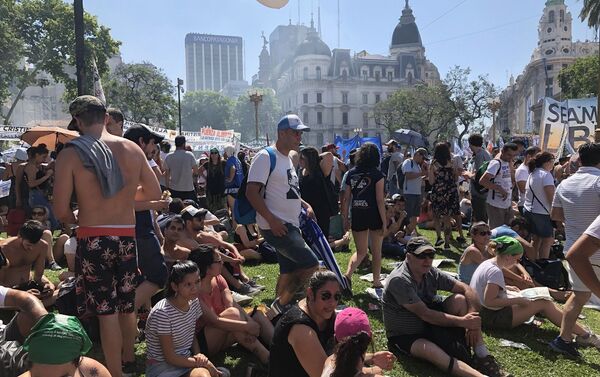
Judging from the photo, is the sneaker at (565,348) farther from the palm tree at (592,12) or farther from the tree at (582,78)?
the tree at (582,78)

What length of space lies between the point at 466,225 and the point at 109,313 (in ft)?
28.6

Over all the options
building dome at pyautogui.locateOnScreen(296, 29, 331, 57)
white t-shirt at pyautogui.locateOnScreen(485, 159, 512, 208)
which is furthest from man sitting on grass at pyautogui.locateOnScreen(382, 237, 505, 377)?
building dome at pyautogui.locateOnScreen(296, 29, 331, 57)

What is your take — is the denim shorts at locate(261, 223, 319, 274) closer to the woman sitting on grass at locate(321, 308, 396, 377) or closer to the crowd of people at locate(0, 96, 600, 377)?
the crowd of people at locate(0, 96, 600, 377)

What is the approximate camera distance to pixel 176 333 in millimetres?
3328

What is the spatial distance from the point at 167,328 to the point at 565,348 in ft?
10.9

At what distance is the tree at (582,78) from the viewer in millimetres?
41688

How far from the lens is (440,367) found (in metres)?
3.78

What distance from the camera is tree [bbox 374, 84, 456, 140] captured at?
5694 cm

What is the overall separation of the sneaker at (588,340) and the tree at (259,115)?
109409 millimetres

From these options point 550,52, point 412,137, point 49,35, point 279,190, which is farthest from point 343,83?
point 279,190

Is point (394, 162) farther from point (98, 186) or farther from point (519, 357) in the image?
point (98, 186)

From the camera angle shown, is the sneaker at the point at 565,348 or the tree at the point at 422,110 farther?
the tree at the point at 422,110

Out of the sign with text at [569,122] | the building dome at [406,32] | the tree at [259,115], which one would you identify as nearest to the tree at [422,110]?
the building dome at [406,32]

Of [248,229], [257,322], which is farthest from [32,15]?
[257,322]
